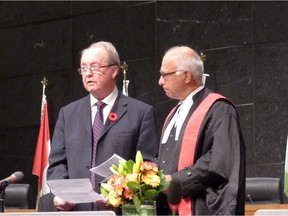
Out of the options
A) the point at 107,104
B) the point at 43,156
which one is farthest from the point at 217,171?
the point at 43,156

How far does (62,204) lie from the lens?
15.1ft

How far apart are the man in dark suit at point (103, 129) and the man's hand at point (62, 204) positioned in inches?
1.9

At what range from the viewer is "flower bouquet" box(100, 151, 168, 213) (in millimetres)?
4055

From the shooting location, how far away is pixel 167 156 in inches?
179

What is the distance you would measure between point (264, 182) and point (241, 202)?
94.7 inches

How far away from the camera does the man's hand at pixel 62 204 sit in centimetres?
459

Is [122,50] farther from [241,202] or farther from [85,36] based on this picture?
[241,202]

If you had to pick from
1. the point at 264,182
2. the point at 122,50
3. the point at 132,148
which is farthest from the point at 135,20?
the point at 132,148

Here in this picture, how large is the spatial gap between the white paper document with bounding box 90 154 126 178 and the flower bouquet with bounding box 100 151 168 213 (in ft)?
0.79

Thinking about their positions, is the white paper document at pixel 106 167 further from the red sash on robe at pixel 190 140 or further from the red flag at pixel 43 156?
the red flag at pixel 43 156

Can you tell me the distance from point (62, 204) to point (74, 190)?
0.27 m

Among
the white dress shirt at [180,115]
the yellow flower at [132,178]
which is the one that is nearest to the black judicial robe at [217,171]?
the white dress shirt at [180,115]

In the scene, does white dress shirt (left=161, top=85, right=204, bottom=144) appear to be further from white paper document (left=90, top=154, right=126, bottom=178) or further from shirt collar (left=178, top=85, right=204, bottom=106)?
white paper document (left=90, top=154, right=126, bottom=178)

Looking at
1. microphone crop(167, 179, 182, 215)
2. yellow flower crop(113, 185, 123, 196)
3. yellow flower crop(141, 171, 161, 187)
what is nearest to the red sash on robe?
yellow flower crop(141, 171, 161, 187)
